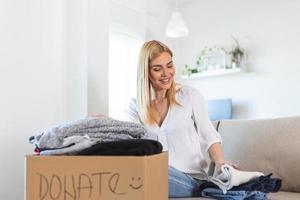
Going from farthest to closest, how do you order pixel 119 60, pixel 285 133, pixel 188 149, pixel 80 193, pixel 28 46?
pixel 119 60 < pixel 285 133 < pixel 188 149 < pixel 28 46 < pixel 80 193

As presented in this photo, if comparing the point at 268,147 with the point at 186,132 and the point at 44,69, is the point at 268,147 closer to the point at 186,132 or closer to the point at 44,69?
the point at 186,132

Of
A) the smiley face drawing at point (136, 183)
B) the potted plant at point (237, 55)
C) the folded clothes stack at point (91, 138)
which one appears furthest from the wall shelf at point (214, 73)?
the smiley face drawing at point (136, 183)

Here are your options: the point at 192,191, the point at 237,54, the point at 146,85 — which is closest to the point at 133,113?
the point at 146,85

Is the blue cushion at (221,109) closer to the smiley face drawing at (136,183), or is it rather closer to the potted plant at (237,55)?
the potted plant at (237,55)

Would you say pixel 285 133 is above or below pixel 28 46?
below

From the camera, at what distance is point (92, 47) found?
1.39 metres

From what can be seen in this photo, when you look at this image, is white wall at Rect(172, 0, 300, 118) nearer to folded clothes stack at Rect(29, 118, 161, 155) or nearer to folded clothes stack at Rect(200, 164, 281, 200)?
folded clothes stack at Rect(200, 164, 281, 200)

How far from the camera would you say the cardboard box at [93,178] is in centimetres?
70

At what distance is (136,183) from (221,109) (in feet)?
9.83

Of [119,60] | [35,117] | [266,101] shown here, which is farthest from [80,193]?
[266,101]

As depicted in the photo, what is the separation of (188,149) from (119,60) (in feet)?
6.55

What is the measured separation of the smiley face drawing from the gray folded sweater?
127 millimetres

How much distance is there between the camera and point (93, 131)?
2.64 ft

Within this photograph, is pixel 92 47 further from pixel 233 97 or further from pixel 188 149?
pixel 233 97
